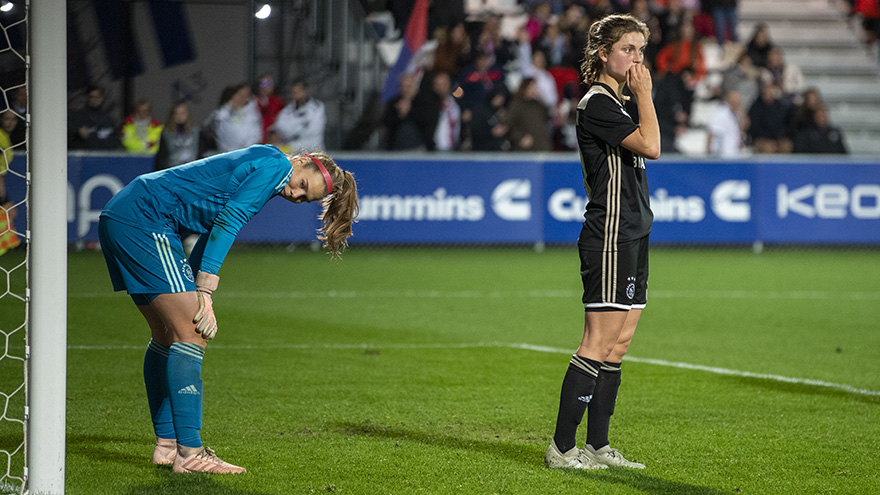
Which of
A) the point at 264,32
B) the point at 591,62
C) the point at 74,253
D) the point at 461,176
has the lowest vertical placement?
the point at 74,253

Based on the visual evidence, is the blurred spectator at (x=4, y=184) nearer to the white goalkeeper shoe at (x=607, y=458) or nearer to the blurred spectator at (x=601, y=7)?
the white goalkeeper shoe at (x=607, y=458)

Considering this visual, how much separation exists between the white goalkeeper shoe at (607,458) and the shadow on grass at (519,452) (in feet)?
0.20

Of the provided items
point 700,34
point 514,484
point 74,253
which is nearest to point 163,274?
point 514,484

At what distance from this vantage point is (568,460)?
15.4 ft

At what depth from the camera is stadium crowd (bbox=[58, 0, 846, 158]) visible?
1577 centimetres

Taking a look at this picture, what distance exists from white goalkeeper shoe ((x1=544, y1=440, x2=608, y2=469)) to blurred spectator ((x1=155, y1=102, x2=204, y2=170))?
8.86m

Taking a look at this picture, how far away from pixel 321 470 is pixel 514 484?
851 mm

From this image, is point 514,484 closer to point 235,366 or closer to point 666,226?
point 235,366

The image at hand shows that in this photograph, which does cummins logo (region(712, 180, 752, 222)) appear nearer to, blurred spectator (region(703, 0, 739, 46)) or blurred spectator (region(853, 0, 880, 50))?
blurred spectator (region(703, 0, 739, 46))

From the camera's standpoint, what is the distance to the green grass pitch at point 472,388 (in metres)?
4.62

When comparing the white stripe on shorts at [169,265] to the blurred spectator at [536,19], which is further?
the blurred spectator at [536,19]

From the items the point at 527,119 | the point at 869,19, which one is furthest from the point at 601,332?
the point at 869,19

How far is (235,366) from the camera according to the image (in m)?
7.32

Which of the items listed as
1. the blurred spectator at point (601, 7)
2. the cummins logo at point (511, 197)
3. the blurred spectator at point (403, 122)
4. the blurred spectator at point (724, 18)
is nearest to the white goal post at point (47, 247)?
the cummins logo at point (511, 197)
